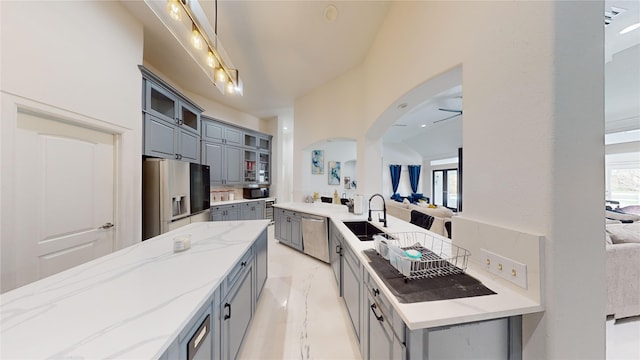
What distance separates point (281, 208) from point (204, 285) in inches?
122

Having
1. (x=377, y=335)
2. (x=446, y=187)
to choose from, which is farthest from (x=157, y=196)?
(x=446, y=187)

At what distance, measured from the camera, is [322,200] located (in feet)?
16.3

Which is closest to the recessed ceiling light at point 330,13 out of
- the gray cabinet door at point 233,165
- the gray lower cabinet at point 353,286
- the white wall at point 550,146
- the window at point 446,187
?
the white wall at point 550,146

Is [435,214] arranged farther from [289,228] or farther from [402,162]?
[402,162]

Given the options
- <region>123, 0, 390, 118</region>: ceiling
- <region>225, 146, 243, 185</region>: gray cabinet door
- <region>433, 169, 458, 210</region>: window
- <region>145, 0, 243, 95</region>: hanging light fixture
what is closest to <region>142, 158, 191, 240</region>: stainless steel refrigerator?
<region>145, 0, 243, 95</region>: hanging light fixture

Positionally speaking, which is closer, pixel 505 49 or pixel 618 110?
pixel 505 49

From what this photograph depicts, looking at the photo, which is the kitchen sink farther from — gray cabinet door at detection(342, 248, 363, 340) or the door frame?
the door frame

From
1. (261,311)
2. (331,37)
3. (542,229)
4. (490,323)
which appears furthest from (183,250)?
(331,37)

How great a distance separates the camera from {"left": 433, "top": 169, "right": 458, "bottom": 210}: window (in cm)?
766

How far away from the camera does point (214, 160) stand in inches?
175

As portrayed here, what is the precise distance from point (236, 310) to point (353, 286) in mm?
923

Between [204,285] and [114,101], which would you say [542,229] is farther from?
[114,101]

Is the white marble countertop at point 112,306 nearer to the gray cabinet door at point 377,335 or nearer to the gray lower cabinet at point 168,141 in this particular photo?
the gray cabinet door at point 377,335

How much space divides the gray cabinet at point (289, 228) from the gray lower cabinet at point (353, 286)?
1.75 metres
